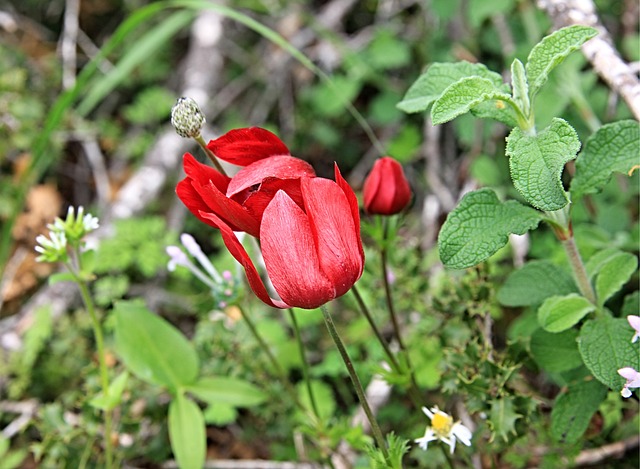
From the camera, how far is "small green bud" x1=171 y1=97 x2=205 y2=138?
123cm

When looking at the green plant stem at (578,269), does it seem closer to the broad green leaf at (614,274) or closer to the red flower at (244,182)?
the broad green leaf at (614,274)

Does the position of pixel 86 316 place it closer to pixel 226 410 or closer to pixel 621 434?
pixel 226 410

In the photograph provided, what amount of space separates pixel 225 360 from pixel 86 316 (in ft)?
2.32

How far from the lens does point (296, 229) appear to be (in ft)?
3.53

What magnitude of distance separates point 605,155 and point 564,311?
30 centimetres

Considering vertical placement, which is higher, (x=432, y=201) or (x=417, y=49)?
(x=417, y=49)

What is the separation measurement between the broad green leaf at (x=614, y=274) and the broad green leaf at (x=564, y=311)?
0.19 ft

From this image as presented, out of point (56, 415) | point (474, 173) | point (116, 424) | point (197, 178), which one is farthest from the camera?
point (474, 173)

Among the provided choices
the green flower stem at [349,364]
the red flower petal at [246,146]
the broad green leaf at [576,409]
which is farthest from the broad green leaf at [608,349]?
the red flower petal at [246,146]

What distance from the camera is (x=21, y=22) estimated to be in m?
3.39

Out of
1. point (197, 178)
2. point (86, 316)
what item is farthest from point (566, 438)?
point (86, 316)

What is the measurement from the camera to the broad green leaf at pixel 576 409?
1.42 metres

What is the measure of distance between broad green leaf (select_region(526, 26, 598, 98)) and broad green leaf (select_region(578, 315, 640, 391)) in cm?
46

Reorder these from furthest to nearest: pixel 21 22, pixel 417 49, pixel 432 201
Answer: pixel 21 22 → pixel 417 49 → pixel 432 201
